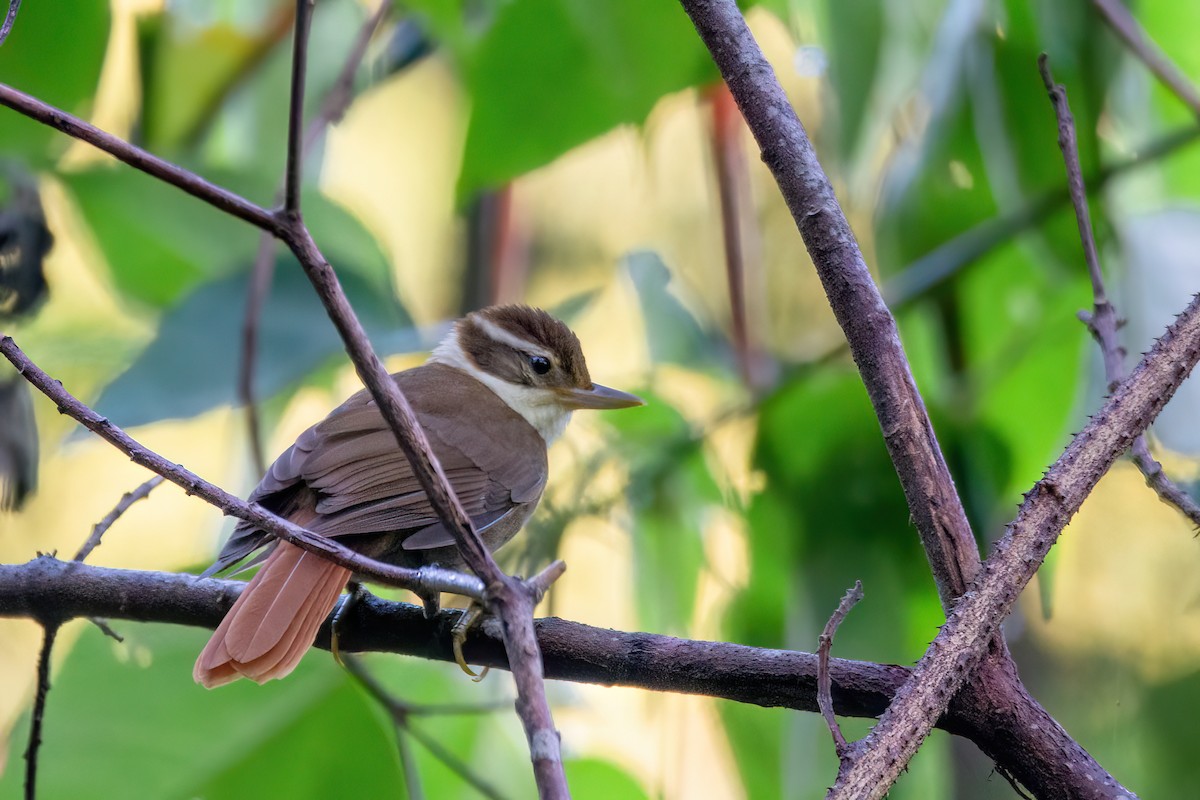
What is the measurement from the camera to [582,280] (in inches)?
148

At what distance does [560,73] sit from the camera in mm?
2135

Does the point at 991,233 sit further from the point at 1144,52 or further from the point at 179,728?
the point at 179,728

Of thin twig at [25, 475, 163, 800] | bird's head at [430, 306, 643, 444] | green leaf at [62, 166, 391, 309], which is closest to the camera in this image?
thin twig at [25, 475, 163, 800]

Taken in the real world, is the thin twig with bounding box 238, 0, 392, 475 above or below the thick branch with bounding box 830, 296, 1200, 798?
above

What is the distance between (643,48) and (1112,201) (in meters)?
0.91

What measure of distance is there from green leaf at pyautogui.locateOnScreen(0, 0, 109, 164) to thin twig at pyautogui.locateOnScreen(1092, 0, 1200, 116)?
1.61 meters

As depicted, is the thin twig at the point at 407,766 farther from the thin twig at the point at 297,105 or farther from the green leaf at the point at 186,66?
the green leaf at the point at 186,66

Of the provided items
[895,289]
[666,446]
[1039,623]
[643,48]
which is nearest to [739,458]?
[666,446]

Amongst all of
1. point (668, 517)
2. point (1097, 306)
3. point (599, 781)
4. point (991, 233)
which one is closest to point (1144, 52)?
point (991, 233)

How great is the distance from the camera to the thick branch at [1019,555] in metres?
0.96

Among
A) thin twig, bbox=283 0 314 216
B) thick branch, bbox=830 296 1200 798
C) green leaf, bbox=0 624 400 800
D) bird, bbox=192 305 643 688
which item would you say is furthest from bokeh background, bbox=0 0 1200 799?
thin twig, bbox=283 0 314 216

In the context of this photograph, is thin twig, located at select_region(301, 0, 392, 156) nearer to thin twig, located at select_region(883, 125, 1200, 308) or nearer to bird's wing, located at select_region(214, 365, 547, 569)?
bird's wing, located at select_region(214, 365, 547, 569)

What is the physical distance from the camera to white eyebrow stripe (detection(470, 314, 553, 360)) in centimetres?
261

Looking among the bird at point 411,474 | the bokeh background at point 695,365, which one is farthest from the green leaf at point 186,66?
the bird at point 411,474
